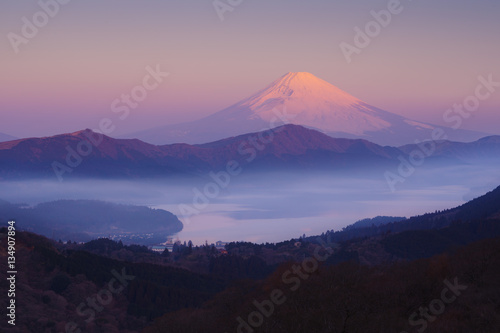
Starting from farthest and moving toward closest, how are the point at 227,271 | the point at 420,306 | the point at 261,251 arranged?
1. the point at 261,251
2. the point at 227,271
3. the point at 420,306

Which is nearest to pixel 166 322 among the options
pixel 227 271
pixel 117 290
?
pixel 117 290

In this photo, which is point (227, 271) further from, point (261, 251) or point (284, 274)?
point (284, 274)

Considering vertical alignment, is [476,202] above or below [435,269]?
above

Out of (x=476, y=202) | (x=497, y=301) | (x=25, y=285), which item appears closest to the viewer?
(x=497, y=301)

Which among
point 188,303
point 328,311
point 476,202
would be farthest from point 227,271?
point 476,202

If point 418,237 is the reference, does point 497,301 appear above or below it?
below

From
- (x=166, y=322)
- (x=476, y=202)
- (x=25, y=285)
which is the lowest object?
(x=166, y=322)

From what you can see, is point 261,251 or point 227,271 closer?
point 227,271

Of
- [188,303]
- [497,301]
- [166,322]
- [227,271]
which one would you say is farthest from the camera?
[227,271]

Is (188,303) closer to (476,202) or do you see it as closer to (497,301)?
(497,301)
